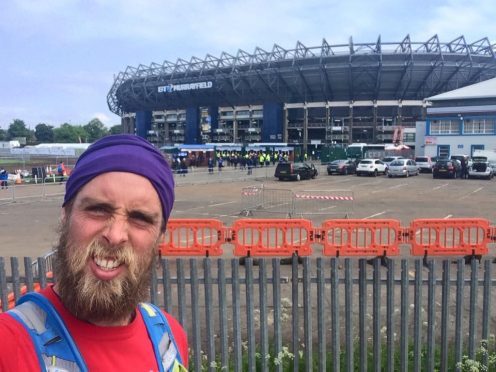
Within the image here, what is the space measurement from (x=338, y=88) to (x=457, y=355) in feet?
279

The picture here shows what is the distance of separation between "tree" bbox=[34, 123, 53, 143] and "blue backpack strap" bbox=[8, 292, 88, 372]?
528ft

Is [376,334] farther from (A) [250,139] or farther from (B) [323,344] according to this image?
(A) [250,139]

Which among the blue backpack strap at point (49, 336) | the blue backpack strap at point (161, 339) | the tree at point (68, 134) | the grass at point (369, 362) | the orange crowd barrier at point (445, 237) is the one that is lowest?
the grass at point (369, 362)

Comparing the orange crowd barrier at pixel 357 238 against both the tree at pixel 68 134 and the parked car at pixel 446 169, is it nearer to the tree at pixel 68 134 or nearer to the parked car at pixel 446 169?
the parked car at pixel 446 169

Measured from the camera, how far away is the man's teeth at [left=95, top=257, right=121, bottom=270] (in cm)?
129

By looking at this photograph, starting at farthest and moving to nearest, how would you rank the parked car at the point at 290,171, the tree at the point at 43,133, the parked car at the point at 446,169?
the tree at the point at 43,133 < the parked car at the point at 446,169 < the parked car at the point at 290,171

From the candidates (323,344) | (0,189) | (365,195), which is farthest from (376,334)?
(0,189)

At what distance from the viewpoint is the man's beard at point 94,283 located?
126 centimetres

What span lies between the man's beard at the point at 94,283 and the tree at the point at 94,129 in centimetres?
15709

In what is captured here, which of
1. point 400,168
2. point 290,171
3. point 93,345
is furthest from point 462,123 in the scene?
point 93,345

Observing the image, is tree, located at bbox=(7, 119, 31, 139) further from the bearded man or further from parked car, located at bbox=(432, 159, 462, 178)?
the bearded man

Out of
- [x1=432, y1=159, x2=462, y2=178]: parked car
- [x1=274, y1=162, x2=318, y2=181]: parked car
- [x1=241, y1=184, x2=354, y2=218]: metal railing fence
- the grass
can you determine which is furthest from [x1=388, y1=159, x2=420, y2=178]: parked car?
the grass

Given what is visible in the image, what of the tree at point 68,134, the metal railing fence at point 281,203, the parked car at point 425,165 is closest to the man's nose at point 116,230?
the metal railing fence at point 281,203

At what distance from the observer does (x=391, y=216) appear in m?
16.8
